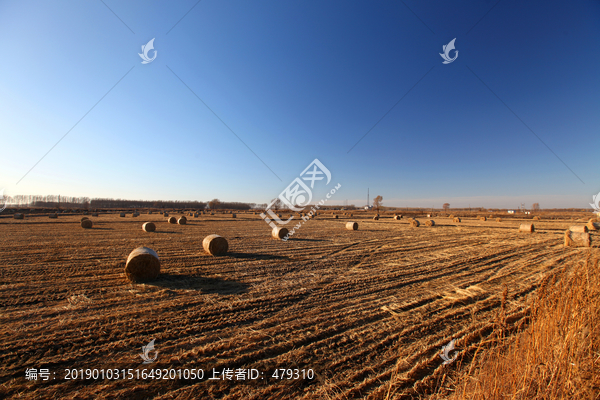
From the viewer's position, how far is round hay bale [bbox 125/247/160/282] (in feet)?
21.4

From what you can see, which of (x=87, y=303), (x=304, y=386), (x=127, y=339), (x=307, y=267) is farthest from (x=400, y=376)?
(x=87, y=303)

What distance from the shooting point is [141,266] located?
6.58 m

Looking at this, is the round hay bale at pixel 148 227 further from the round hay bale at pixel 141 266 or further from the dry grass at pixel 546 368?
the dry grass at pixel 546 368

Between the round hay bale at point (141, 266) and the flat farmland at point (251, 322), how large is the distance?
1.19 ft

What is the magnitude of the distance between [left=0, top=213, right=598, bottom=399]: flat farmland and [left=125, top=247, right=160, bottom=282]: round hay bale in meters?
0.36

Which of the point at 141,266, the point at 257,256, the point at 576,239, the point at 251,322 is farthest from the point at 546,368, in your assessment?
the point at 576,239

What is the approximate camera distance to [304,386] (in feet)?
9.24

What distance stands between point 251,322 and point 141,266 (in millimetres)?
4275

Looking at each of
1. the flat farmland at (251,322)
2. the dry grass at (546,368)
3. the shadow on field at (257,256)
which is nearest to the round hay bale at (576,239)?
the flat farmland at (251,322)

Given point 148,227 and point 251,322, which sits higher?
point 148,227

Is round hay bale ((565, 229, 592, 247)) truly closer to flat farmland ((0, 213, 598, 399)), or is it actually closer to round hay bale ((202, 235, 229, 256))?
flat farmland ((0, 213, 598, 399))

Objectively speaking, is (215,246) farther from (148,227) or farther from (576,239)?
(576,239)

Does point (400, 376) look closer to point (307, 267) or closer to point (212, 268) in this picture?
point (307, 267)

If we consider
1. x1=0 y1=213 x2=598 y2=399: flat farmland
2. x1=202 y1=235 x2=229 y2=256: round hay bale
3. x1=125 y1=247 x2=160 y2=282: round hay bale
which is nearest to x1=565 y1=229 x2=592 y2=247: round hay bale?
x1=0 y1=213 x2=598 y2=399: flat farmland
